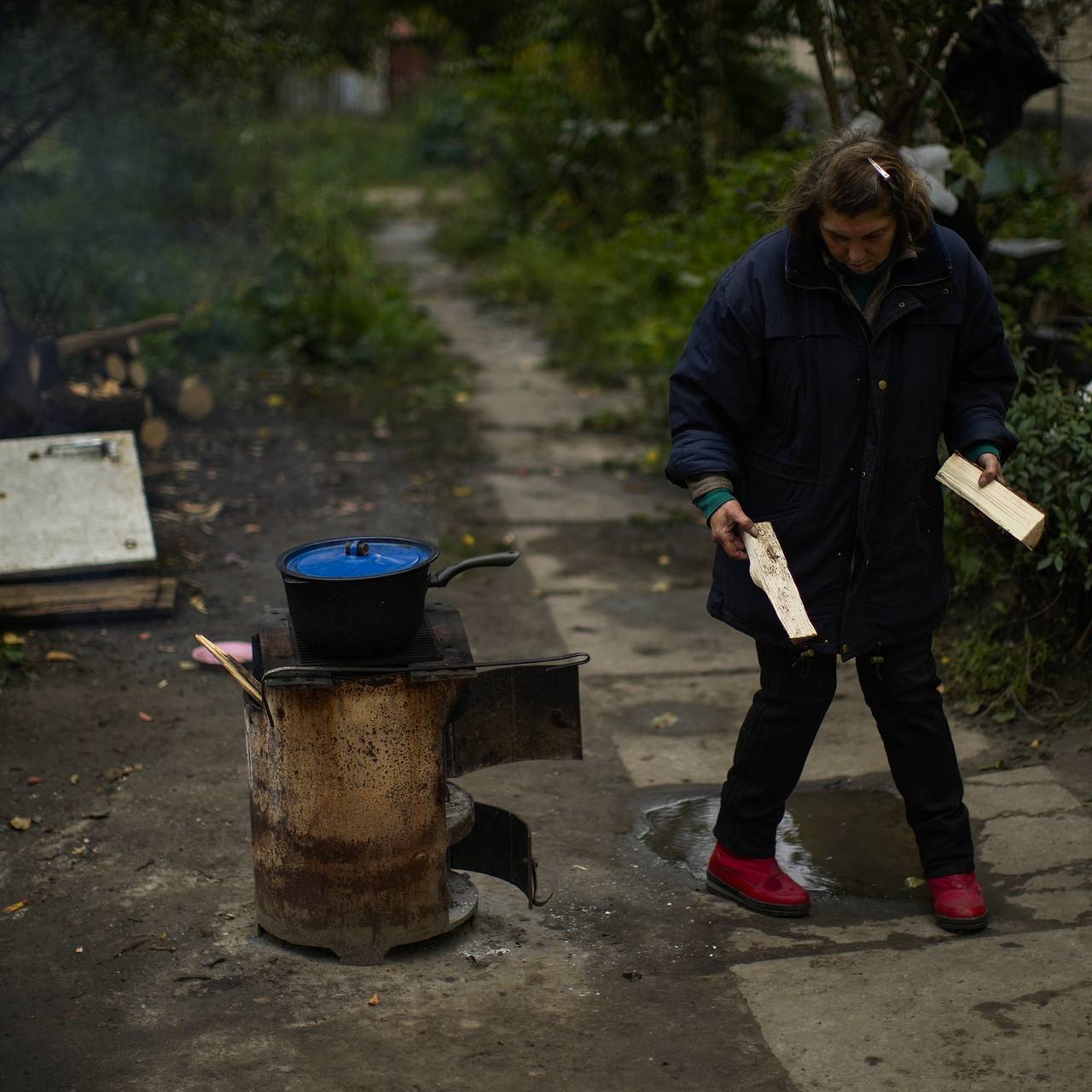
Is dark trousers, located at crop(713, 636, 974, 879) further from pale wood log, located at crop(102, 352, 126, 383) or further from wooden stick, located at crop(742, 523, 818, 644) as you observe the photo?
pale wood log, located at crop(102, 352, 126, 383)

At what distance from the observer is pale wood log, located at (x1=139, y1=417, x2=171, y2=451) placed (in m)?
7.66

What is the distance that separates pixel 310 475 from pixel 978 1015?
5.51m

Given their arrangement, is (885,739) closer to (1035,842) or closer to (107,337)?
(1035,842)

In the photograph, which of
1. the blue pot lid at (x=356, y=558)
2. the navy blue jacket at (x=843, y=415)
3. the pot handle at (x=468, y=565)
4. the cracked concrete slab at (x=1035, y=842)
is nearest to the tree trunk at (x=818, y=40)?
the navy blue jacket at (x=843, y=415)

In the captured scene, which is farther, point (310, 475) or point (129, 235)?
point (129, 235)

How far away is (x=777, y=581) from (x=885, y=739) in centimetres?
65

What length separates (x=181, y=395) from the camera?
8633 millimetres

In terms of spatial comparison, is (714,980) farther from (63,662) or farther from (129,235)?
(129,235)

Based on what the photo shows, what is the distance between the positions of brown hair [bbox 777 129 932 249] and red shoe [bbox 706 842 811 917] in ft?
5.39

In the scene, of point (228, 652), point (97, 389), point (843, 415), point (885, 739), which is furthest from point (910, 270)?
point (97, 389)

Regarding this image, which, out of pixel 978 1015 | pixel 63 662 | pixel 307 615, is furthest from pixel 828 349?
pixel 63 662

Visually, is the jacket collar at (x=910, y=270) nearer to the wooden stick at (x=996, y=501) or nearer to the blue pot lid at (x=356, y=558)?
the wooden stick at (x=996, y=501)

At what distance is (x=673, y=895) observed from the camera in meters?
3.74

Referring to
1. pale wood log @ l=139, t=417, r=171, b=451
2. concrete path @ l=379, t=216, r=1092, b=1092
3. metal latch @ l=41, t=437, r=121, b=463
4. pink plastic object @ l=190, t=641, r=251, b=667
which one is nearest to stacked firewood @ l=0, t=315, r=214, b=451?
pale wood log @ l=139, t=417, r=171, b=451
